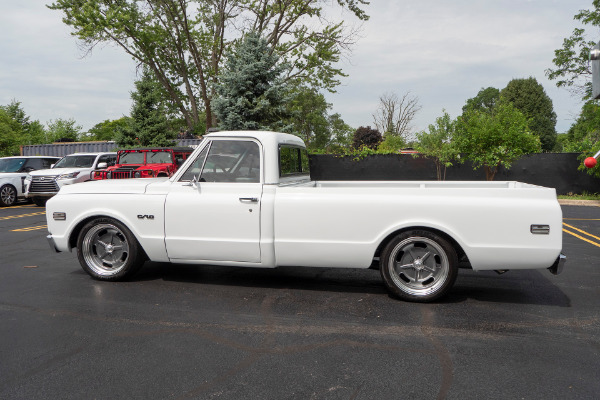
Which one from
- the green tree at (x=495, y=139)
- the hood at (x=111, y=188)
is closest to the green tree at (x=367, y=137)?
the green tree at (x=495, y=139)

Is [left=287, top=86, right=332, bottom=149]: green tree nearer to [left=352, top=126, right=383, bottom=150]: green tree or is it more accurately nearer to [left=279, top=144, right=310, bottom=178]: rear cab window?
[left=352, top=126, right=383, bottom=150]: green tree

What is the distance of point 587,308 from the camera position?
4551mm

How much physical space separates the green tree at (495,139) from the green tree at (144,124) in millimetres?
17728

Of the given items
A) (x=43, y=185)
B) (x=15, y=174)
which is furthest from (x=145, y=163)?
(x=15, y=174)

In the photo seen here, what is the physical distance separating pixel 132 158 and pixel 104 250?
10.4 metres

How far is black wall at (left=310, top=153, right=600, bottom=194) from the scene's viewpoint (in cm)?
1916

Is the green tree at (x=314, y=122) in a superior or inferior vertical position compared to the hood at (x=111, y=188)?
superior

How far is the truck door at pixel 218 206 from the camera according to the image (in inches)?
195

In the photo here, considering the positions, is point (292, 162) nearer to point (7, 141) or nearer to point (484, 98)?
point (7, 141)

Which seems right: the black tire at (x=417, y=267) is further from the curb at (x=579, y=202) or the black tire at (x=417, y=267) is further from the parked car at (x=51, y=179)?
the curb at (x=579, y=202)

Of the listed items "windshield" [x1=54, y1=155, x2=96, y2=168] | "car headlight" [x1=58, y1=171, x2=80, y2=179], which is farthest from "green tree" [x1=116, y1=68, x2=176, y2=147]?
"car headlight" [x1=58, y1=171, x2=80, y2=179]

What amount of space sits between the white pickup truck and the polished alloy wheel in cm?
1

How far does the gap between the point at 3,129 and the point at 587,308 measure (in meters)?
51.1

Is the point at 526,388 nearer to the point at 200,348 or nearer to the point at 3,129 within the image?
the point at 200,348
